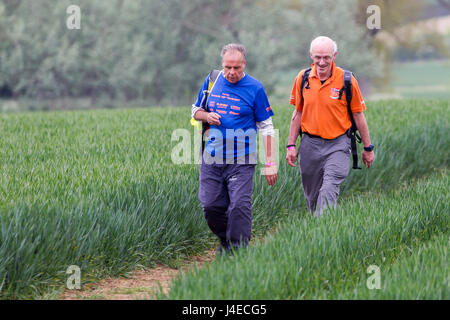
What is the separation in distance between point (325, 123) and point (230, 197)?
1329 mm

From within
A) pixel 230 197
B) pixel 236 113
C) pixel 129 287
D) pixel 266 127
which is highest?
pixel 236 113

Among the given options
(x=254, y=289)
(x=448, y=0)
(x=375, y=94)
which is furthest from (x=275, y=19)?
(x=254, y=289)

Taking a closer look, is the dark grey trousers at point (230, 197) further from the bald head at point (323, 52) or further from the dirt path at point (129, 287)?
the bald head at point (323, 52)

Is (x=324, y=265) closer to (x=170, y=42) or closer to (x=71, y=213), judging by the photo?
(x=71, y=213)

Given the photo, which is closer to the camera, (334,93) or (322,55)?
(322,55)

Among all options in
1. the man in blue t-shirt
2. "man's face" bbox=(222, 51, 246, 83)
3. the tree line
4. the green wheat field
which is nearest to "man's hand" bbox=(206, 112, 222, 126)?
the man in blue t-shirt

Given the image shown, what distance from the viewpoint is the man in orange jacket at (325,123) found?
6.50 meters

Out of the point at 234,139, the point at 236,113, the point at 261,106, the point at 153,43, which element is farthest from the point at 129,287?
the point at 153,43

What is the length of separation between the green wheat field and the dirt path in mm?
97

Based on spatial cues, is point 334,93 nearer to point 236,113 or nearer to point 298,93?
point 298,93

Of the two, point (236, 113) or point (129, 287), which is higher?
point (236, 113)

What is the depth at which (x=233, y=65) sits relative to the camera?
5676 millimetres

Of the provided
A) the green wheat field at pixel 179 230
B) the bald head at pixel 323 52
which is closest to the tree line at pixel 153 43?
the green wheat field at pixel 179 230
